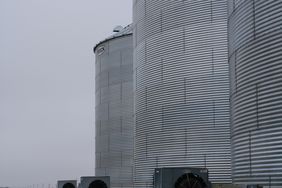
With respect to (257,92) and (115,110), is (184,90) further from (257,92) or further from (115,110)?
(115,110)

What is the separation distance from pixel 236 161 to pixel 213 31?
8582 mm

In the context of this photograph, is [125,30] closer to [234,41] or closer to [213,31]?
[213,31]

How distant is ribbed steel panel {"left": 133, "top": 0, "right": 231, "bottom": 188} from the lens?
2528cm

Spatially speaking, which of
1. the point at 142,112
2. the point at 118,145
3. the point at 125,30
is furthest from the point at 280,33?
the point at 125,30

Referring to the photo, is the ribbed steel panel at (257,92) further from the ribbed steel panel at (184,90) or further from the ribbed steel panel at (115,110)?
the ribbed steel panel at (115,110)

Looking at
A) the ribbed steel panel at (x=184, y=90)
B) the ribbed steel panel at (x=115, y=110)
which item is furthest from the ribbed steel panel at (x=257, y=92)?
the ribbed steel panel at (x=115, y=110)

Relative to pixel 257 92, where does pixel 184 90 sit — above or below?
above

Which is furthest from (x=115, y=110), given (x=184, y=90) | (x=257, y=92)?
(x=257, y=92)

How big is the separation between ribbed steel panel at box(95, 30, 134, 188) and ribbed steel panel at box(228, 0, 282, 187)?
22.1 meters

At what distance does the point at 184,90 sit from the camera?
26.5 m

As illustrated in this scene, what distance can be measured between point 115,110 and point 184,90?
18.8 m

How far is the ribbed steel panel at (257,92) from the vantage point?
16.6 metres

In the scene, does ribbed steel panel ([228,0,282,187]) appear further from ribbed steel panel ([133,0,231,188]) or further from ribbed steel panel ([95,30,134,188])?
ribbed steel panel ([95,30,134,188])

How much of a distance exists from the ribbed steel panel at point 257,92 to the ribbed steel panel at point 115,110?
22.1 meters
